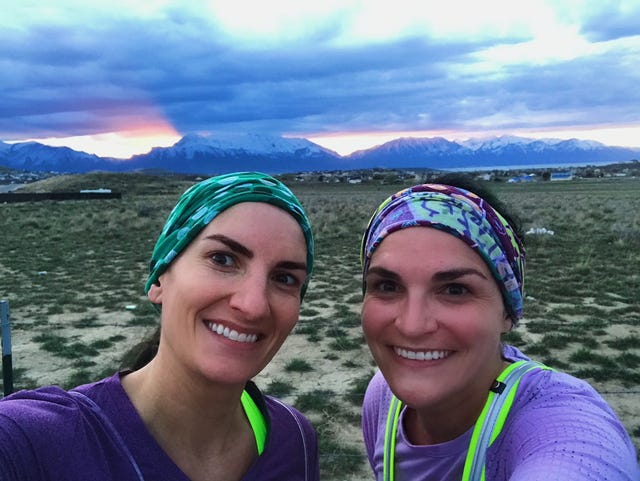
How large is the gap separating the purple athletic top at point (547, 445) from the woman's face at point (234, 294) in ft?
2.36

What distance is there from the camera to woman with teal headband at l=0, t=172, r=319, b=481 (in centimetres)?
160

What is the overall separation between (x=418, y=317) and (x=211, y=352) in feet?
2.33

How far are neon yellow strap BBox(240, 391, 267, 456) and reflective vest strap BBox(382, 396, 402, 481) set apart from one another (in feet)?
1.65

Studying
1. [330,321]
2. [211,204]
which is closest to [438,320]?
[211,204]

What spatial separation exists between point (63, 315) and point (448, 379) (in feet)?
28.9

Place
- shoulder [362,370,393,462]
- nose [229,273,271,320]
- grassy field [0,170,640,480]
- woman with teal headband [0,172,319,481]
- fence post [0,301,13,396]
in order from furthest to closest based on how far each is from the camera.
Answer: grassy field [0,170,640,480], fence post [0,301,13,396], shoulder [362,370,393,462], nose [229,273,271,320], woman with teal headband [0,172,319,481]

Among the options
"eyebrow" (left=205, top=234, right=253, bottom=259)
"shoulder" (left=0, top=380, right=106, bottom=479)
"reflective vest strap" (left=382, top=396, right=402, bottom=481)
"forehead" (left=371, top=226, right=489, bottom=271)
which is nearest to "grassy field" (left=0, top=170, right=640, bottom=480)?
"reflective vest strap" (left=382, top=396, right=402, bottom=481)

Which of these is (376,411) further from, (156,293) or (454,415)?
(156,293)

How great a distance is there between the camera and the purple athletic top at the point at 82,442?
1.38 m

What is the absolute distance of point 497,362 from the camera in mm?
1945

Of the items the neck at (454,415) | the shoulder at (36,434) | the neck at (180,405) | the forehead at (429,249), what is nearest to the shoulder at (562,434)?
the neck at (454,415)

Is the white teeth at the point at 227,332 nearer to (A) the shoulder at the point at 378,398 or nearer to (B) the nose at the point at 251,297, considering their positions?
(B) the nose at the point at 251,297

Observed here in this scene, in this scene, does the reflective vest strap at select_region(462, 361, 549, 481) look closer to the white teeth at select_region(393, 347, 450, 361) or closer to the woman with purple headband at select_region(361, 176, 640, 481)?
the woman with purple headband at select_region(361, 176, 640, 481)

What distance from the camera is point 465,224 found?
187 cm
